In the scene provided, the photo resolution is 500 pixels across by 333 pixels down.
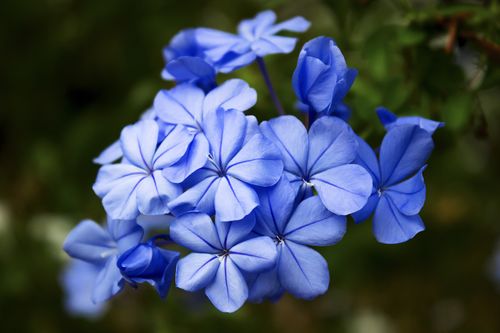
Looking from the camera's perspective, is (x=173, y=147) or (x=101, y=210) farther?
(x=101, y=210)

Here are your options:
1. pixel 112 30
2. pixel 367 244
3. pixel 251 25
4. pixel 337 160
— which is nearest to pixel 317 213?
pixel 337 160

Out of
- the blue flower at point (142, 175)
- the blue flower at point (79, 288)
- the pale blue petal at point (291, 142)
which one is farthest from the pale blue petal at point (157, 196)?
the blue flower at point (79, 288)

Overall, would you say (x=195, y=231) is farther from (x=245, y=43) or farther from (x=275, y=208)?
(x=245, y=43)

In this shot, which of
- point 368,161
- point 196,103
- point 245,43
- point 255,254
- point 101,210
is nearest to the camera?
point 255,254

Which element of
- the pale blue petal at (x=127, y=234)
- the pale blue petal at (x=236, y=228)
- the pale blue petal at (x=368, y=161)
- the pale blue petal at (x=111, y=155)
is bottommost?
the pale blue petal at (x=368, y=161)

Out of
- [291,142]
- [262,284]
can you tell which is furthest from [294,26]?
[262,284]

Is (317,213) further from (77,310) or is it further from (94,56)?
(94,56)

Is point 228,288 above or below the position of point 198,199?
below

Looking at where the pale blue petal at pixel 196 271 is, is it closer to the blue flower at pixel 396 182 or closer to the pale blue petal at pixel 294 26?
the blue flower at pixel 396 182
